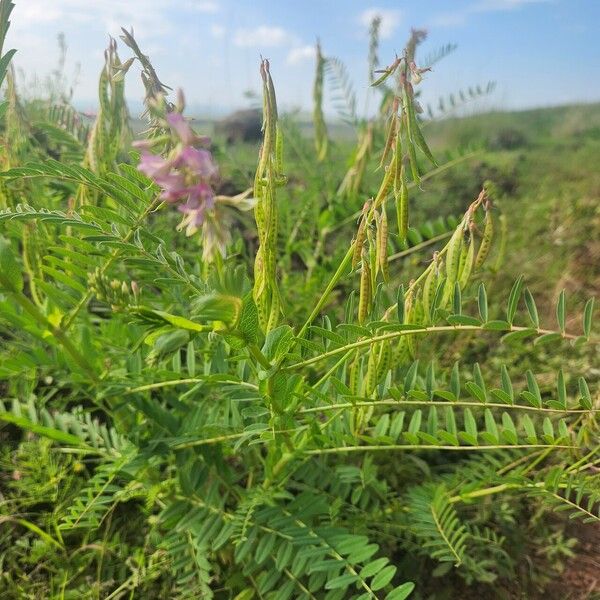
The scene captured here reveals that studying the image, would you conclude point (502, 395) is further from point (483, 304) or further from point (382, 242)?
point (382, 242)

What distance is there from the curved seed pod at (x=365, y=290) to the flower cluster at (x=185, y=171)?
9.3 inches

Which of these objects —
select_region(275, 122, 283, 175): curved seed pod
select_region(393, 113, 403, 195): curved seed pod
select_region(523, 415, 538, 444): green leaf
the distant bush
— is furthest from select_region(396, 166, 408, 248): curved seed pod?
the distant bush

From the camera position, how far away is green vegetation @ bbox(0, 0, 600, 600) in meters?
0.68

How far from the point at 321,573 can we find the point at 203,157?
0.73 metres

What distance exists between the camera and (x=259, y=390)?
77 centimetres

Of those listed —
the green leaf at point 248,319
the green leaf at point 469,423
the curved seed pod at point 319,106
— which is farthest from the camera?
the curved seed pod at point 319,106

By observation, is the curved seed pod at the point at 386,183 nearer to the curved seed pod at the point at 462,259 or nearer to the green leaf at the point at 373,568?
the curved seed pod at the point at 462,259

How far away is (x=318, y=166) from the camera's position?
2.06 meters

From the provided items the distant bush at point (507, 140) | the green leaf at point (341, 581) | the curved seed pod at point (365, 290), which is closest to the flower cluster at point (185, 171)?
the curved seed pod at point (365, 290)

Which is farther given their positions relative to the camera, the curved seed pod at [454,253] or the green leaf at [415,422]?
the green leaf at [415,422]

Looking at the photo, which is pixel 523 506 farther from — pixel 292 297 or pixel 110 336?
pixel 110 336

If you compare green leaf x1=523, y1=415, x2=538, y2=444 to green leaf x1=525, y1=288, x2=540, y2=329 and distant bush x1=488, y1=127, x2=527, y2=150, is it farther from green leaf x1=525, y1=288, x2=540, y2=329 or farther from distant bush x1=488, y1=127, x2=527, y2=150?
distant bush x1=488, y1=127, x2=527, y2=150

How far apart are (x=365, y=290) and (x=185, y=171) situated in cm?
28

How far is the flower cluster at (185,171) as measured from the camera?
0.50m
